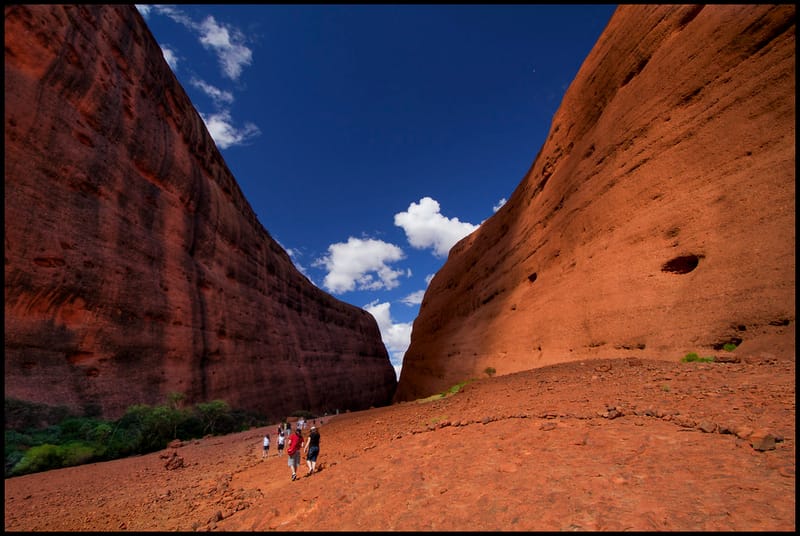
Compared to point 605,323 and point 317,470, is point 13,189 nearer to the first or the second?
point 317,470

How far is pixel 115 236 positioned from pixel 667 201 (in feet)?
71.3

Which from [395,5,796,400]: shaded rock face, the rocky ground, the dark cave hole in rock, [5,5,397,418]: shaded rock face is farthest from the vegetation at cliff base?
the dark cave hole in rock

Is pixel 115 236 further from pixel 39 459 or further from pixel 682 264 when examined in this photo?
pixel 682 264

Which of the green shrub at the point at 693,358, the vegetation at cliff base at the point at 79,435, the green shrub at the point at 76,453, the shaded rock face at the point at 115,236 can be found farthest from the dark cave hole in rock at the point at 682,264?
the shaded rock face at the point at 115,236

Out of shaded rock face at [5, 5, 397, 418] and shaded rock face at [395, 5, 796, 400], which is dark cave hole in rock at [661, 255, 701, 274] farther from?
shaded rock face at [5, 5, 397, 418]

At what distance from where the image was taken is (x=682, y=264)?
10312 millimetres

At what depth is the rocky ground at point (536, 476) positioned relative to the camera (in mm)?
3254

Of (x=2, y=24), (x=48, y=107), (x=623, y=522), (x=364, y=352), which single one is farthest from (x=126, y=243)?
(x=364, y=352)

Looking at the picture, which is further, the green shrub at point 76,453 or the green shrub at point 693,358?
the green shrub at point 76,453

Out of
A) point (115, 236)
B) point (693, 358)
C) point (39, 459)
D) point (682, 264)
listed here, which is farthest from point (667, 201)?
point (115, 236)

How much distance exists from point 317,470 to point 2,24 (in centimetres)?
1882

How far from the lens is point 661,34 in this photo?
1279cm

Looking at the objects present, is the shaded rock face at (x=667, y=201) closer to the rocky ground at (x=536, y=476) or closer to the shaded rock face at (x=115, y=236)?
the rocky ground at (x=536, y=476)

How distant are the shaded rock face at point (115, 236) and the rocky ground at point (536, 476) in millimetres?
6836
